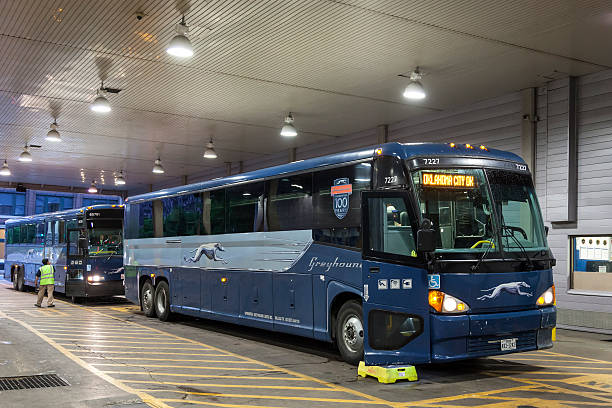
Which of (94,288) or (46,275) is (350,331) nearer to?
(46,275)

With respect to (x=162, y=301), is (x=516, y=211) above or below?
above

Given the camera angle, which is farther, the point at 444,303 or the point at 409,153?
the point at 409,153

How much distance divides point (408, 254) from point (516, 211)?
182 centimetres

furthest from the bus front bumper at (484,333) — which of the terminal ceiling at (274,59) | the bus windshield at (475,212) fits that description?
the terminal ceiling at (274,59)

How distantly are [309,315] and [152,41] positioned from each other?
20.7ft

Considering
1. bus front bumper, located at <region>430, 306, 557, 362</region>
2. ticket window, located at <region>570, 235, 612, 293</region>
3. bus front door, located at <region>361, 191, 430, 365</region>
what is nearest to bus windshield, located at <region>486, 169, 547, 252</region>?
bus front bumper, located at <region>430, 306, 557, 362</region>

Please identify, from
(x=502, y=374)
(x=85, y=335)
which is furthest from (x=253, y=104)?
(x=502, y=374)

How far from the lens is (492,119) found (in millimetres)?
17328

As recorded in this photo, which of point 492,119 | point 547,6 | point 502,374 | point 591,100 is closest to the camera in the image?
point 502,374

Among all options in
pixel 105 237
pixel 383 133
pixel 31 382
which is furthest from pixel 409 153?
pixel 105 237

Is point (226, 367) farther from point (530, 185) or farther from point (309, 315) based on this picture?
point (530, 185)

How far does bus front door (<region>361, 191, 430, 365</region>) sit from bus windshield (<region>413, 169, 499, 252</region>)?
30 cm

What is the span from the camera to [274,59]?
1409 cm

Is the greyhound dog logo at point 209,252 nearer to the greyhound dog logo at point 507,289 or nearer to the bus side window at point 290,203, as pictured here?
the bus side window at point 290,203
